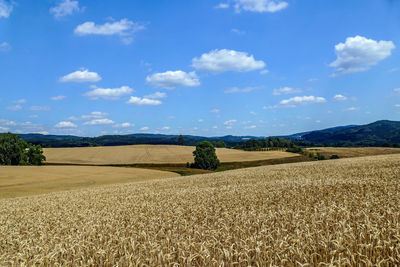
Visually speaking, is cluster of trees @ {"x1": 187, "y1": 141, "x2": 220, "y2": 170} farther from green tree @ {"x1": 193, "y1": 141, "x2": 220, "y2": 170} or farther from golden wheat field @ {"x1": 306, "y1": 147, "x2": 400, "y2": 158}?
golden wheat field @ {"x1": 306, "y1": 147, "x2": 400, "y2": 158}

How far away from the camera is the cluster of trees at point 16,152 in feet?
248

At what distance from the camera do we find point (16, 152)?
77125 millimetres

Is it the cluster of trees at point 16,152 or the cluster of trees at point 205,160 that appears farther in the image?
the cluster of trees at point 205,160

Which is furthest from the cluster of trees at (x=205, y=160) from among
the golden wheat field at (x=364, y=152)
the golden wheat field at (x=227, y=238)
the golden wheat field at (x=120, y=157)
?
the golden wheat field at (x=227, y=238)

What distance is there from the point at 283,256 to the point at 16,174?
50.7 metres

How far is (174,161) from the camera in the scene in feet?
263

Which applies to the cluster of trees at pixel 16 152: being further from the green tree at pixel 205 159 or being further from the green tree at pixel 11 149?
the green tree at pixel 205 159

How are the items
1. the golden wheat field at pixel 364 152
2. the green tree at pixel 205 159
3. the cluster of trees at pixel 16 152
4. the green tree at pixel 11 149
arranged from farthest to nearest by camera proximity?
the golden wheat field at pixel 364 152, the green tree at pixel 205 159, the cluster of trees at pixel 16 152, the green tree at pixel 11 149

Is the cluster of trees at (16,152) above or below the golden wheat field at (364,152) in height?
above

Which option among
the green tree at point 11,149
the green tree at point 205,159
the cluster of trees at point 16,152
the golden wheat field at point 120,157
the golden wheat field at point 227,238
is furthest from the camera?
the golden wheat field at point 120,157

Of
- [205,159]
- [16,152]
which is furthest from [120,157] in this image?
[205,159]

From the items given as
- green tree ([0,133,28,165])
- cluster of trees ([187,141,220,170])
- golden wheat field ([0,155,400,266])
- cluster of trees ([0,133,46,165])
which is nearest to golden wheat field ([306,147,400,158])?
cluster of trees ([187,141,220,170])

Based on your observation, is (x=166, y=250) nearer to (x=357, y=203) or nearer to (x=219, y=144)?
(x=357, y=203)

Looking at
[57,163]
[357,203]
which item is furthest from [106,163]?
[357,203]
